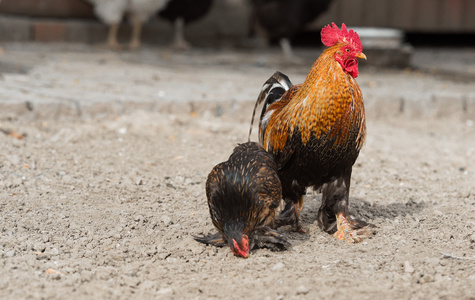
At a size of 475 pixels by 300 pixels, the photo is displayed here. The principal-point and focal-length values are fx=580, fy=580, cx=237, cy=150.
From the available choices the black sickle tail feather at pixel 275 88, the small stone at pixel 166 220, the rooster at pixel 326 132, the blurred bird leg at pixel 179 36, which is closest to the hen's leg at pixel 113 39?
the blurred bird leg at pixel 179 36

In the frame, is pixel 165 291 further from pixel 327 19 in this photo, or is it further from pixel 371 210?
pixel 327 19

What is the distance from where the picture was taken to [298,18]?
9.53 m

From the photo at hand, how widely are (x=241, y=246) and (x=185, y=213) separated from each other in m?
0.76

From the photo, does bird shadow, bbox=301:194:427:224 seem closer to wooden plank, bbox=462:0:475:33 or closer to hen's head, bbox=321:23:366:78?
hen's head, bbox=321:23:366:78

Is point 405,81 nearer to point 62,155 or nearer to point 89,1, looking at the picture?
point 62,155

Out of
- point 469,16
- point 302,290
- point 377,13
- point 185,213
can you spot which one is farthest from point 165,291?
point 469,16

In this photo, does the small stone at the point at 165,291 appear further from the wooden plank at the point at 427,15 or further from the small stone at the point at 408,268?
the wooden plank at the point at 427,15

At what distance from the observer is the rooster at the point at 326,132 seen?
116 inches

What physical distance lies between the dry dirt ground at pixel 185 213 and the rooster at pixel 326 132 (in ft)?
0.67

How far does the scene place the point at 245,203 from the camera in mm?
2852

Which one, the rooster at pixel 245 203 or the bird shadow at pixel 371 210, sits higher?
the rooster at pixel 245 203

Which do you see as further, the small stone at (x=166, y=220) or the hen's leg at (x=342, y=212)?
the small stone at (x=166, y=220)

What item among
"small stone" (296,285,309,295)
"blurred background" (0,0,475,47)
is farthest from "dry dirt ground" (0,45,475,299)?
"blurred background" (0,0,475,47)

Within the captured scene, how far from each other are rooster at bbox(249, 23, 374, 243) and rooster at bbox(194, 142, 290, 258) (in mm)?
191
